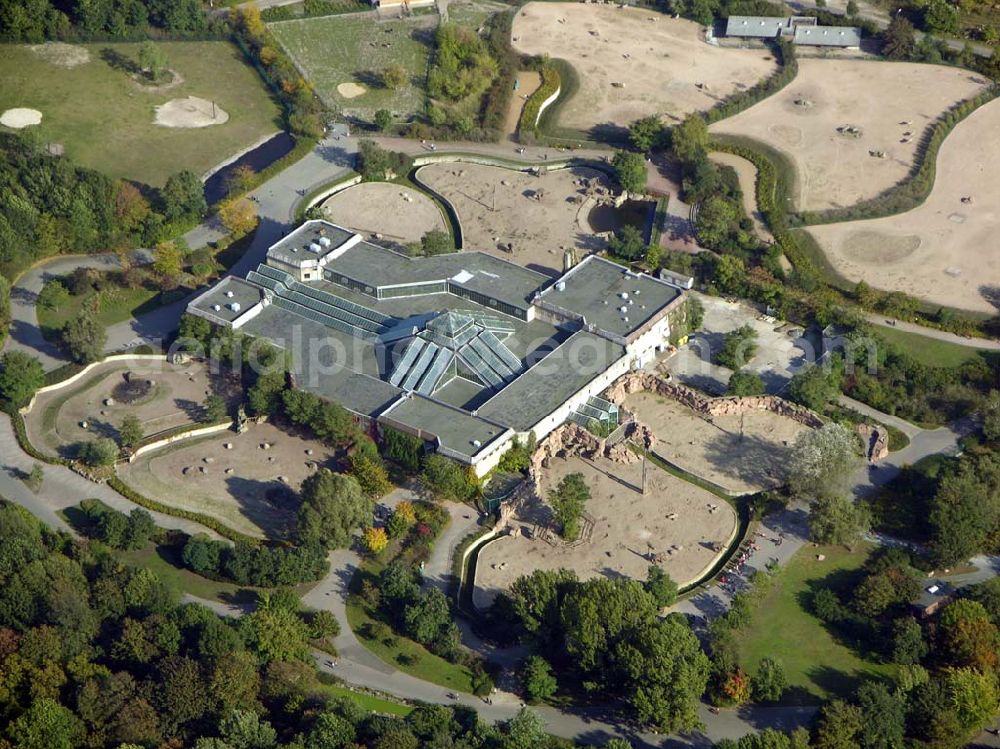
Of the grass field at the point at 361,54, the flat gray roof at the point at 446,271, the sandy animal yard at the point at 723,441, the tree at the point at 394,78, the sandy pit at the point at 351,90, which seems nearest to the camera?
the sandy animal yard at the point at 723,441

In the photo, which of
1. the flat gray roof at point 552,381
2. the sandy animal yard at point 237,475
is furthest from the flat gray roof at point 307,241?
the flat gray roof at point 552,381

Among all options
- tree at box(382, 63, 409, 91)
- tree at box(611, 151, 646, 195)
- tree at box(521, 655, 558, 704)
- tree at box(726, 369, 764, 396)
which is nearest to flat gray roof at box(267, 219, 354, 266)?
tree at box(611, 151, 646, 195)

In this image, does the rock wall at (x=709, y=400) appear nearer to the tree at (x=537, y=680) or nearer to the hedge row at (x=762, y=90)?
the tree at (x=537, y=680)

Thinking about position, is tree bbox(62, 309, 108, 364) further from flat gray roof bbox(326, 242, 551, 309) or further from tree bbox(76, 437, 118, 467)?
flat gray roof bbox(326, 242, 551, 309)

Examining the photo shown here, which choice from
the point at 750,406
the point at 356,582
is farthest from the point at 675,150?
the point at 356,582

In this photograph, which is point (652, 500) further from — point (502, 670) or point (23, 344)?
point (23, 344)

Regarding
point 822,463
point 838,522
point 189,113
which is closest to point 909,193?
point 822,463

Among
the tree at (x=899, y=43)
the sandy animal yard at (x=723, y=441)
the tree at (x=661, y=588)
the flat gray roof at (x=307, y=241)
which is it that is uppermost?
the tree at (x=899, y=43)
